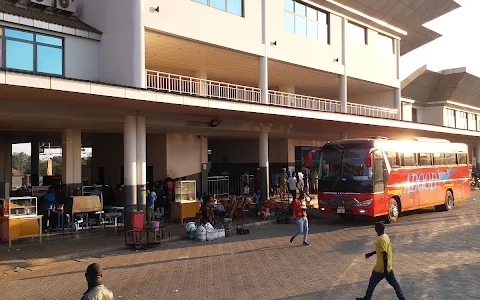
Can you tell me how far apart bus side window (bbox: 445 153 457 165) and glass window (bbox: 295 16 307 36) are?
10019 millimetres

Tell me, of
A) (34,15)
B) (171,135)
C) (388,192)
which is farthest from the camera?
(171,135)

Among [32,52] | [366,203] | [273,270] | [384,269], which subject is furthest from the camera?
[366,203]

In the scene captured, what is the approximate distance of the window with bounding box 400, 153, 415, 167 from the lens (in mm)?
18906

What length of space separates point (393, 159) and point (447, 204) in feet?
19.8

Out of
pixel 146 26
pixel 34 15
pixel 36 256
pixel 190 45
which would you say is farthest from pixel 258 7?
pixel 36 256

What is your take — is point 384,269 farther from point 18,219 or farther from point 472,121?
point 472,121

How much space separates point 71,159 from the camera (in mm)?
20219

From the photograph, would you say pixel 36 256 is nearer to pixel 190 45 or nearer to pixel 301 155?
pixel 190 45

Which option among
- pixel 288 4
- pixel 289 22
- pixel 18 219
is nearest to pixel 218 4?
pixel 289 22

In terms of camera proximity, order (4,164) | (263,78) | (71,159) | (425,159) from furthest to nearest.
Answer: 1. (4,164)
2. (263,78)
3. (425,159)
4. (71,159)

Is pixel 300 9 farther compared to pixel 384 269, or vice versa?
pixel 300 9

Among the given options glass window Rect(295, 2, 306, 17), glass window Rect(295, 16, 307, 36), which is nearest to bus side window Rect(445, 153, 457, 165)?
glass window Rect(295, 16, 307, 36)

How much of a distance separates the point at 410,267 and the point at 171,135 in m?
17.1

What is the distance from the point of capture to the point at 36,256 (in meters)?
12.4
